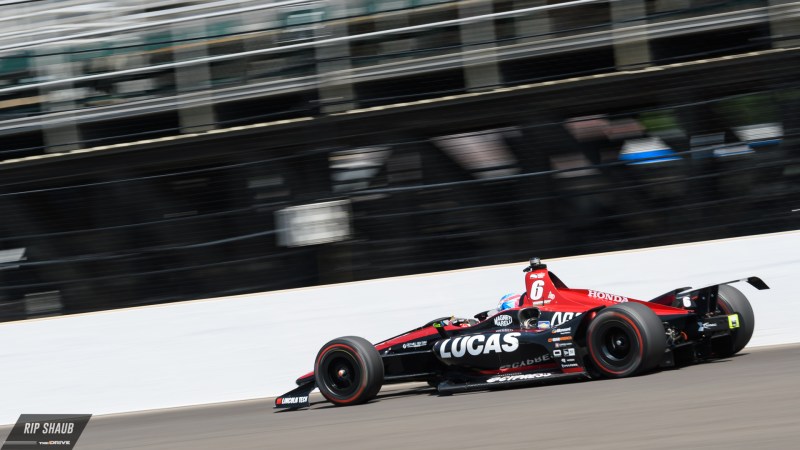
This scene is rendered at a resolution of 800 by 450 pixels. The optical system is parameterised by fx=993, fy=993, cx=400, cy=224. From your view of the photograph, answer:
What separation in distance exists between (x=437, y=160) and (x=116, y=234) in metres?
3.15

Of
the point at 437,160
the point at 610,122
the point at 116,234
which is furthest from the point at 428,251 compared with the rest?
the point at 116,234

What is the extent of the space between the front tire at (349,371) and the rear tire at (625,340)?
162 cm

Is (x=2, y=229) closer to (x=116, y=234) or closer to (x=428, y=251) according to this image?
(x=116, y=234)

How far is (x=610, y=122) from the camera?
28.7 ft

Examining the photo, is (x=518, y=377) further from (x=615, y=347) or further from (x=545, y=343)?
(x=615, y=347)

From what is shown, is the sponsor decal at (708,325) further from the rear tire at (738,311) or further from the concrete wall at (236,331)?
the concrete wall at (236,331)

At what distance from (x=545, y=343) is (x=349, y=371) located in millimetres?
1549

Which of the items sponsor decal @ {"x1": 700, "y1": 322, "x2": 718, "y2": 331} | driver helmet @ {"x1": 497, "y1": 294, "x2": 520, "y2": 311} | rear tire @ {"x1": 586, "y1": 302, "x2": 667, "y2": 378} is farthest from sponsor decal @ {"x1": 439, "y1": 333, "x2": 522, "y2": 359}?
sponsor decal @ {"x1": 700, "y1": 322, "x2": 718, "y2": 331}

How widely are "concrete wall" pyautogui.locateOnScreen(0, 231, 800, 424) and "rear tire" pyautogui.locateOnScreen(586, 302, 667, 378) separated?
1815mm

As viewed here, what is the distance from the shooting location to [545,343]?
658 cm

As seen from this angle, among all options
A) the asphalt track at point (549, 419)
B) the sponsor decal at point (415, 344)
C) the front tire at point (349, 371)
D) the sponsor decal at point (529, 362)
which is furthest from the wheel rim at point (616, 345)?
the front tire at point (349, 371)

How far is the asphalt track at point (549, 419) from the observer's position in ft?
14.4

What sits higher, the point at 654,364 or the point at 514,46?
the point at 514,46

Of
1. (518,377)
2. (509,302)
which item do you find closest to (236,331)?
(509,302)
